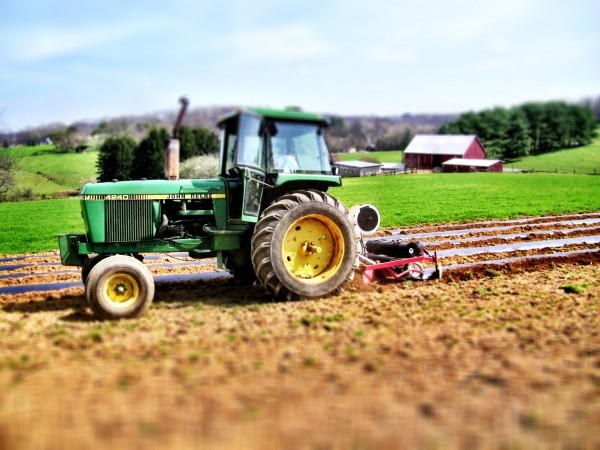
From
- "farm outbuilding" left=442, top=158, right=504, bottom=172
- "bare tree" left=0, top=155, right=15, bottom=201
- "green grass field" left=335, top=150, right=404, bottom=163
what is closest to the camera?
"bare tree" left=0, top=155, right=15, bottom=201

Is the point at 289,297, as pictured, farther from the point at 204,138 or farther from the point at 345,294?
the point at 204,138

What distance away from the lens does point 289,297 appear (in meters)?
7.65

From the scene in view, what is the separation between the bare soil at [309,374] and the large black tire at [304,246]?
13.0 inches

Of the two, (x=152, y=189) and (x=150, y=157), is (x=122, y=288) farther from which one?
(x=150, y=157)

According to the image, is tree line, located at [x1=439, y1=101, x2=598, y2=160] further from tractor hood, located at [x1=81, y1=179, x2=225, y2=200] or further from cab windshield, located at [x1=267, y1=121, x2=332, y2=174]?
tractor hood, located at [x1=81, y1=179, x2=225, y2=200]

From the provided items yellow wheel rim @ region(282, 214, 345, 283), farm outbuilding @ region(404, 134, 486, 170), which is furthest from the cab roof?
farm outbuilding @ region(404, 134, 486, 170)

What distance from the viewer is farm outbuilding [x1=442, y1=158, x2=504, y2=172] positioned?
1104 inches

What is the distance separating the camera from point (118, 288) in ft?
23.0

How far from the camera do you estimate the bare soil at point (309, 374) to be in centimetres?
371

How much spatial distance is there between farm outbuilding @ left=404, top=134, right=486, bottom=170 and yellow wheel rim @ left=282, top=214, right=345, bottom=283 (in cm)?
2521

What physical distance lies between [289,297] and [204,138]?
30310 mm

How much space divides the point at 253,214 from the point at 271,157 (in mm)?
825

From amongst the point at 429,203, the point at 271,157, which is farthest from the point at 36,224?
the point at 429,203

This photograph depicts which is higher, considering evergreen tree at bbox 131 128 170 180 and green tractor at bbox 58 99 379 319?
evergreen tree at bbox 131 128 170 180
